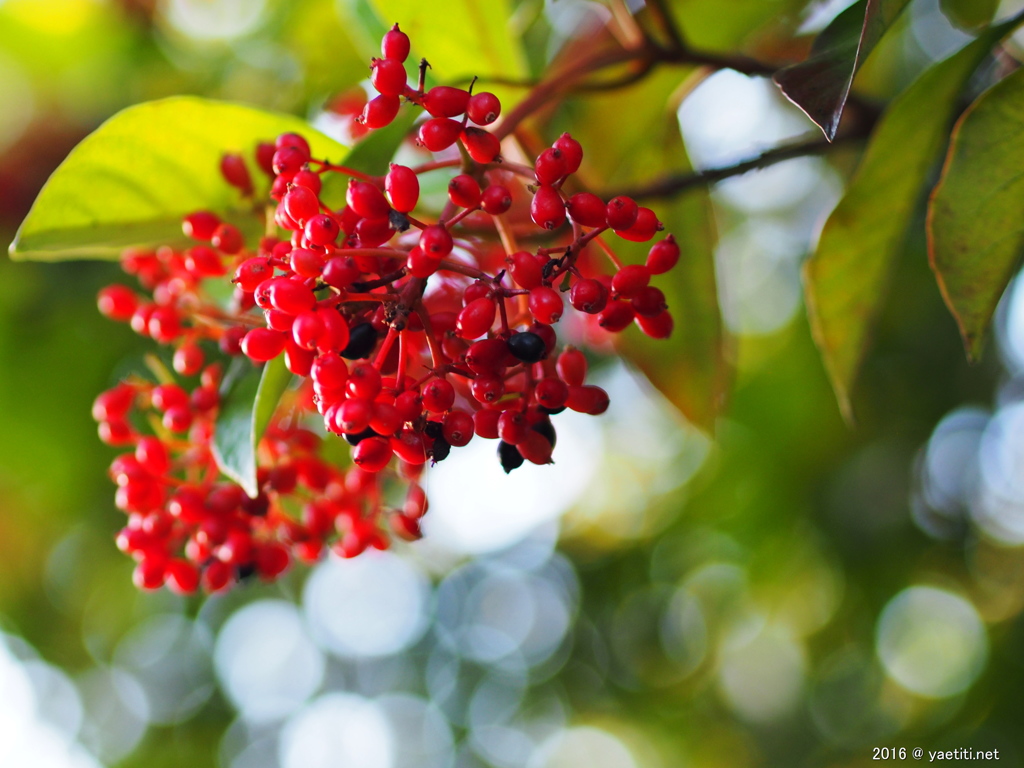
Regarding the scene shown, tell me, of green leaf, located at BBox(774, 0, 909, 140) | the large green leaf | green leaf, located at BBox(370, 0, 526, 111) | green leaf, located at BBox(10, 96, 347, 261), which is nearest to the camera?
green leaf, located at BBox(774, 0, 909, 140)

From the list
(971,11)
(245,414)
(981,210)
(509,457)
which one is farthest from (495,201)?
(971,11)

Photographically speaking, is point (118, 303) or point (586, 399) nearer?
point (586, 399)

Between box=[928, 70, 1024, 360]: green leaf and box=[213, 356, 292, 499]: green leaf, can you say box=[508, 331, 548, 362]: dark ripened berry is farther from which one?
box=[928, 70, 1024, 360]: green leaf

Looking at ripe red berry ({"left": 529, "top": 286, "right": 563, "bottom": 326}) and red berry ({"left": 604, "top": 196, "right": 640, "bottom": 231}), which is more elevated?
red berry ({"left": 604, "top": 196, "right": 640, "bottom": 231})

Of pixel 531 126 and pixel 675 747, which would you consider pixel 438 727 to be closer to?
pixel 675 747

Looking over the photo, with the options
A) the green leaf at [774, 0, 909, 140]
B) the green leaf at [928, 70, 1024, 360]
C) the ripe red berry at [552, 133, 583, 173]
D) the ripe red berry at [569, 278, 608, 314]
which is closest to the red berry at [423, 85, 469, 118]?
the ripe red berry at [552, 133, 583, 173]

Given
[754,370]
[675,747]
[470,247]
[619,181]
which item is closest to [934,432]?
[754,370]

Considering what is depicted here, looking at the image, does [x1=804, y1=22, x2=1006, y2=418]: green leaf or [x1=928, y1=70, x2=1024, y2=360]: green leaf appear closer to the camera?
[x1=928, y1=70, x2=1024, y2=360]: green leaf

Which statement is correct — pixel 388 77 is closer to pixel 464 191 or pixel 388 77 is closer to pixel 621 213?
pixel 464 191
